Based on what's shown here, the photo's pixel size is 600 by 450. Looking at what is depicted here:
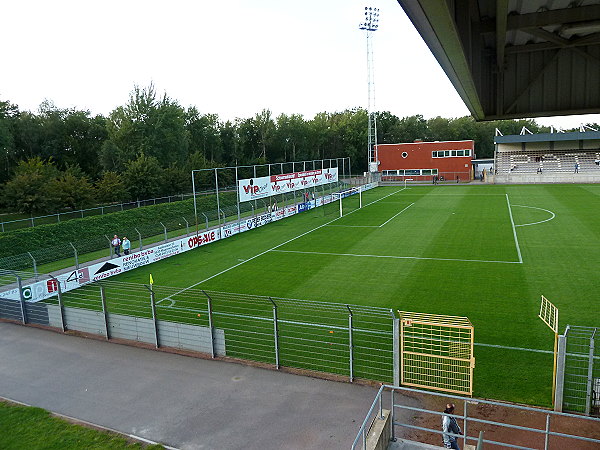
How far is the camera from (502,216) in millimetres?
33469

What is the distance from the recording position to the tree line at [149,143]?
115 feet

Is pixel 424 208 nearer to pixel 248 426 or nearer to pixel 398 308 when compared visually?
pixel 398 308

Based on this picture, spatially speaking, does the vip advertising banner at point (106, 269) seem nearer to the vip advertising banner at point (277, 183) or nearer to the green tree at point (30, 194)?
the vip advertising banner at point (277, 183)

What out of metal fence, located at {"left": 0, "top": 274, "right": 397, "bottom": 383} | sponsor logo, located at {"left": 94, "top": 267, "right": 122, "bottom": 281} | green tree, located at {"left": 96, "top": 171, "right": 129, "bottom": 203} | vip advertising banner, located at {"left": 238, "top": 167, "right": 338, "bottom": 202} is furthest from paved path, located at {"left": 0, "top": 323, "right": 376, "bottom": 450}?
green tree, located at {"left": 96, "top": 171, "right": 129, "bottom": 203}

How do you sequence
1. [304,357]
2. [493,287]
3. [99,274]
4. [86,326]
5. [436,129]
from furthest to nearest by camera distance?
1. [436,129]
2. [99,274]
3. [493,287]
4. [86,326]
5. [304,357]

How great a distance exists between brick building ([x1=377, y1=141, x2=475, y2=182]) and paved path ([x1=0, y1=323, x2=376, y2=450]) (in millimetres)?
62409

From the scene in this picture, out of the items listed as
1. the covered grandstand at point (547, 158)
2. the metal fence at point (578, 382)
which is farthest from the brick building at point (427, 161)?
the metal fence at point (578, 382)

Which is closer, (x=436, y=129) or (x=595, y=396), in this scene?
(x=595, y=396)

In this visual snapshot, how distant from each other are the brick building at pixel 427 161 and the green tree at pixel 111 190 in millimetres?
43808

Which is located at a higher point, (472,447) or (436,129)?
(436,129)

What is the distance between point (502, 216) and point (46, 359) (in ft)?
99.9

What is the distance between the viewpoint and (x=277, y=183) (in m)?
35.3

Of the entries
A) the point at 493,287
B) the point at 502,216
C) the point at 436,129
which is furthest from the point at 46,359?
the point at 436,129

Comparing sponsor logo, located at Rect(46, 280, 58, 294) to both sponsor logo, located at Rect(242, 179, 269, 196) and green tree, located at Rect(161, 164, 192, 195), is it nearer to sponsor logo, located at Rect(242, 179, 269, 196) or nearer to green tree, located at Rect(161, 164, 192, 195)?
sponsor logo, located at Rect(242, 179, 269, 196)
